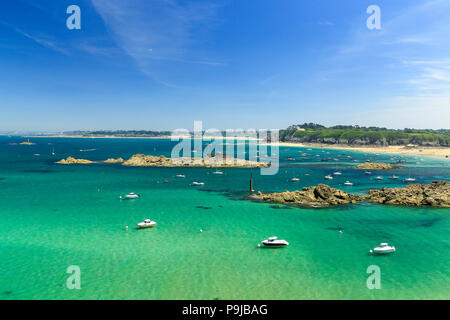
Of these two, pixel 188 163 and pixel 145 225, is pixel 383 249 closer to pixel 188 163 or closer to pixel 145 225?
pixel 145 225

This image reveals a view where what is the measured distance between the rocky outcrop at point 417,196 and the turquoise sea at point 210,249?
335cm

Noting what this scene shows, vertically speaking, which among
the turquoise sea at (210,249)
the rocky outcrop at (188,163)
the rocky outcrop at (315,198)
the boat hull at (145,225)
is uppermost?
the rocky outcrop at (188,163)

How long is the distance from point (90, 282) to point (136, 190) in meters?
45.9

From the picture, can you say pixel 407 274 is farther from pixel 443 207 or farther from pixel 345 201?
pixel 443 207

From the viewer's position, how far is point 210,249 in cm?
3462

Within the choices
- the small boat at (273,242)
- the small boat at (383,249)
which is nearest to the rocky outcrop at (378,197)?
the small boat at (383,249)

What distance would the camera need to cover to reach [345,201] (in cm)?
5769

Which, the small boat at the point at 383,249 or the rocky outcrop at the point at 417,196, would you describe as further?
the rocky outcrop at the point at 417,196

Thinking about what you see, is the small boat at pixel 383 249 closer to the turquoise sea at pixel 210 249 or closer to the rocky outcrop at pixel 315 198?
the turquoise sea at pixel 210 249

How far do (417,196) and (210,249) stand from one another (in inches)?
1825

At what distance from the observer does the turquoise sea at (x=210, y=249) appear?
84.7ft
